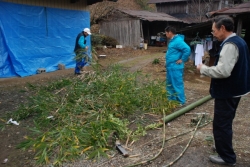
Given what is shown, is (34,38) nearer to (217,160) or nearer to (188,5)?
(217,160)

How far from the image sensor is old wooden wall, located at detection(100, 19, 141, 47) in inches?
679

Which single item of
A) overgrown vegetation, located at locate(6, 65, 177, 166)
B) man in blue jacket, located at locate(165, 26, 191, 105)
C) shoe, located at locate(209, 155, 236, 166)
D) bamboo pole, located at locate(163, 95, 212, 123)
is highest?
man in blue jacket, located at locate(165, 26, 191, 105)

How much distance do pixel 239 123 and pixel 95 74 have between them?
2.95m

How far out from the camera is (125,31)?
1758 cm

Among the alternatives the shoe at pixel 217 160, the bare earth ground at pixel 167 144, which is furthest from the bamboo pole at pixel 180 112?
the shoe at pixel 217 160

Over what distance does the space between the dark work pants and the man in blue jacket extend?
2.15 metres

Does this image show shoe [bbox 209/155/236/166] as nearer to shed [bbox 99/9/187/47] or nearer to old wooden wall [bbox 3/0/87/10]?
old wooden wall [bbox 3/0/87/10]

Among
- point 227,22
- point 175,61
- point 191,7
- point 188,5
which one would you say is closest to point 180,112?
point 175,61

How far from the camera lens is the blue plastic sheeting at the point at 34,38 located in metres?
7.57

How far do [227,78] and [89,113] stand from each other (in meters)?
2.29

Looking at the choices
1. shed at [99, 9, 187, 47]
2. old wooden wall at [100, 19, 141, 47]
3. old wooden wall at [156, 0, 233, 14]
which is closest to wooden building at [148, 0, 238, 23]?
old wooden wall at [156, 0, 233, 14]

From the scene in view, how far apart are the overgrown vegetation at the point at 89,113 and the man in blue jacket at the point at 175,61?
0.79 ft

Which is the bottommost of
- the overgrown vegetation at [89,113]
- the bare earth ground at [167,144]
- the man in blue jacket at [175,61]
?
the bare earth ground at [167,144]

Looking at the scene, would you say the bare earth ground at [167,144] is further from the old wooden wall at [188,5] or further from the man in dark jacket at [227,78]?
the old wooden wall at [188,5]
